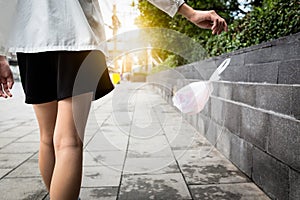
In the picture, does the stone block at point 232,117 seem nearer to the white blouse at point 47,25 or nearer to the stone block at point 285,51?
the stone block at point 285,51

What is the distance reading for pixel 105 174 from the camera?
A: 8.20 ft

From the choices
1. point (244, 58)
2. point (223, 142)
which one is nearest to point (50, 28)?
point (244, 58)

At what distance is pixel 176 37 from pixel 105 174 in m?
6.38

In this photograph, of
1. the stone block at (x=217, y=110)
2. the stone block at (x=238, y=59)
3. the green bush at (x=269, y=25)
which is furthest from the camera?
the stone block at (x=217, y=110)

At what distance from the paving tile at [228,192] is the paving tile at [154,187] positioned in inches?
3.3

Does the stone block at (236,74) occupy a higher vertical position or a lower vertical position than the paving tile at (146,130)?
higher

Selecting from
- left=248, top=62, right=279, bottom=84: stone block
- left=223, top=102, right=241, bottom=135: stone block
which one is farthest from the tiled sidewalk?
left=248, top=62, right=279, bottom=84: stone block

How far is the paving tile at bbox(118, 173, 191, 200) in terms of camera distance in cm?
204

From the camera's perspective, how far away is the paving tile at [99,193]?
2031mm

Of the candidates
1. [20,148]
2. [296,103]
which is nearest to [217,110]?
[296,103]

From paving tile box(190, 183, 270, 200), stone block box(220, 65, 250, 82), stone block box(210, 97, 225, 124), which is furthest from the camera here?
stone block box(210, 97, 225, 124)

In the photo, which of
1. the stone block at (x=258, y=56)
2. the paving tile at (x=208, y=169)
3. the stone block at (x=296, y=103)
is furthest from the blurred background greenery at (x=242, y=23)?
the paving tile at (x=208, y=169)

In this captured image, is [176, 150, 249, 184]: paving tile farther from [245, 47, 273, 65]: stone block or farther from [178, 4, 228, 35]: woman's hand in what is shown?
[178, 4, 228, 35]: woman's hand

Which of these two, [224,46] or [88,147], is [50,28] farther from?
[224,46]
